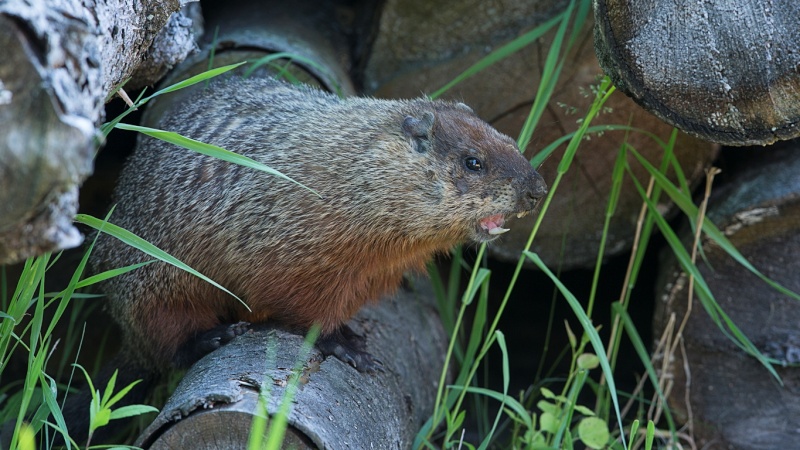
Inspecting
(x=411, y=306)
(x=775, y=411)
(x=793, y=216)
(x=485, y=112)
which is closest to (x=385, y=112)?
(x=485, y=112)

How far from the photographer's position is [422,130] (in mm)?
2645

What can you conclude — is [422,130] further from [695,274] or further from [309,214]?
[695,274]

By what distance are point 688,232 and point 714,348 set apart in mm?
442

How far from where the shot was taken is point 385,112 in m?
2.78

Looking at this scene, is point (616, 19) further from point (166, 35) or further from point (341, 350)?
point (166, 35)

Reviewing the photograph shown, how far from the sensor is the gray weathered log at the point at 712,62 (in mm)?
2180

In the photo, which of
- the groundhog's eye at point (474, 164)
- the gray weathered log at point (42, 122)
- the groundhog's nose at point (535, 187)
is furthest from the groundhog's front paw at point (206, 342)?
the gray weathered log at point (42, 122)

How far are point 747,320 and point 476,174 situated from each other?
4.14 ft

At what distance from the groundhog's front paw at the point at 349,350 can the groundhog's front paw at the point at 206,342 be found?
26 cm

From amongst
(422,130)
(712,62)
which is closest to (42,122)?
(422,130)

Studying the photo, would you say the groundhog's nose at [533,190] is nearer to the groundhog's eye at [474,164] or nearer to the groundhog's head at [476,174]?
the groundhog's head at [476,174]

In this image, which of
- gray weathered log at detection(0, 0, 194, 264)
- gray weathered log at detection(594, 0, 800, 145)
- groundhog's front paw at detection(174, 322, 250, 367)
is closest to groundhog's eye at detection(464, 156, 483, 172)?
gray weathered log at detection(594, 0, 800, 145)

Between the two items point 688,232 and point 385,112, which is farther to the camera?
point 688,232

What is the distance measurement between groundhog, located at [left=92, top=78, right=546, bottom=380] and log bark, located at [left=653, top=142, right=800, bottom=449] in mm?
921
